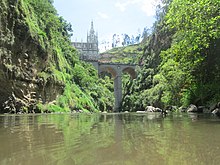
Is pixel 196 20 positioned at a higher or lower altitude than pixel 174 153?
higher

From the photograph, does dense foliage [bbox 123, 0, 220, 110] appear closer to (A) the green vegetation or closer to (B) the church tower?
(A) the green vegetation

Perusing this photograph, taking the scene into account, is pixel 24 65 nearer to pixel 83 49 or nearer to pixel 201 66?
pixel 201 66

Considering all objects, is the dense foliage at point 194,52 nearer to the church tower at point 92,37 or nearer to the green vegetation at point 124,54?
the green vegetation at point 124,54

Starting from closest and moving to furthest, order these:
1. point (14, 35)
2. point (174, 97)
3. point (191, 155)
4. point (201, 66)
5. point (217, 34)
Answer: point (191, 155), point (217, 34), point (201, 66), point (14, 35), point (174, 97)

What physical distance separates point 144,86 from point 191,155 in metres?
71.0

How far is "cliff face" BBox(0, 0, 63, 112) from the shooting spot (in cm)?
2569

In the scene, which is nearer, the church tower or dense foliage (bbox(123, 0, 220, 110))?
dense foliage (bbox(123, 0, 220, 110))

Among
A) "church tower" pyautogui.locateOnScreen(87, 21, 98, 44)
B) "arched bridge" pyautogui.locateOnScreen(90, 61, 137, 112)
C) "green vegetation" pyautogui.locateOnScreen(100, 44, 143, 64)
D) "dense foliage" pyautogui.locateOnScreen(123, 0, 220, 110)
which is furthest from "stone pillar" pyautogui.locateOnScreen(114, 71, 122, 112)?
"church tower" pyautogui.locateOnScreen(87, 21, 98, 44)

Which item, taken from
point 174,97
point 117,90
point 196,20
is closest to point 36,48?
point 174,97

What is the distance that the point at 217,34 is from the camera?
40.5ft

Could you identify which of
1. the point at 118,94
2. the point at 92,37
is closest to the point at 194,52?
the point at 118,94

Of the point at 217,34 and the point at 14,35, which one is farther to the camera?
the point at 14,35

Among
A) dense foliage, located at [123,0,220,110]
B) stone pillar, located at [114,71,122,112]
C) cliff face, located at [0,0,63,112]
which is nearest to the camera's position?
dense foliage, located at [123,0,220,110]

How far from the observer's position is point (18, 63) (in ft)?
91.7
